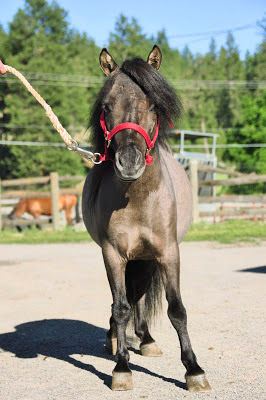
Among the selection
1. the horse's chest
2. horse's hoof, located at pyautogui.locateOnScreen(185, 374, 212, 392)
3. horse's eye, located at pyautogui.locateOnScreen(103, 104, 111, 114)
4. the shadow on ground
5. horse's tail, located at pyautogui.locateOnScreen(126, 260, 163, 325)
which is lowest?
the shadow on ground

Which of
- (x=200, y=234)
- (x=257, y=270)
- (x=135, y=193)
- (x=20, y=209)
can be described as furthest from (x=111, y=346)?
(x=20, y=209)

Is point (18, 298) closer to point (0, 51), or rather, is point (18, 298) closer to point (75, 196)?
point (75, 196)

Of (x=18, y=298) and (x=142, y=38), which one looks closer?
(x=18, y=298)

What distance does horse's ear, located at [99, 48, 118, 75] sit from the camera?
3.65 meters

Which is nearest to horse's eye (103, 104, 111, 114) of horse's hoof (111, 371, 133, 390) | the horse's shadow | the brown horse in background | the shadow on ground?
horse's hoof (111, 371, 133, 390)

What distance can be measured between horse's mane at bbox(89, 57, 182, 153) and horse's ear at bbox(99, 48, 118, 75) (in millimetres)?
88

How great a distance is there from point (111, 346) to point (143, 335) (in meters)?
0.27

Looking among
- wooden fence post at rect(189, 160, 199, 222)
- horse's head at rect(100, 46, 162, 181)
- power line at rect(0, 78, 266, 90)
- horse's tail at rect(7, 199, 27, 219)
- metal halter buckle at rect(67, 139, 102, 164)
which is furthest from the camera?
power line at rect(0, 78, 266, 90)

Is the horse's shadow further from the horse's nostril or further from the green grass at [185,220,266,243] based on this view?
the green grass at [185,220,266,243]

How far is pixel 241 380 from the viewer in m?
3.52

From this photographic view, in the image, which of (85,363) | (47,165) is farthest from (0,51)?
(85,363)

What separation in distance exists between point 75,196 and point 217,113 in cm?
5842

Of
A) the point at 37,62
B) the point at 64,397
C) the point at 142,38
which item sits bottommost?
the point at 64,397

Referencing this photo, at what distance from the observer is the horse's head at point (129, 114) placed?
10.9 feet
